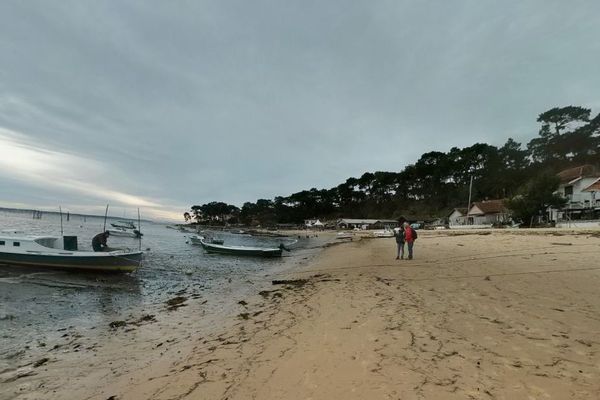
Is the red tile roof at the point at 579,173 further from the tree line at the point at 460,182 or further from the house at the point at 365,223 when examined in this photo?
the house at the point at 365,223

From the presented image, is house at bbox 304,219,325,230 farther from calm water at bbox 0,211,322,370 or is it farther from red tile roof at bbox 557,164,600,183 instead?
calm water at bbox 0,211,322,370

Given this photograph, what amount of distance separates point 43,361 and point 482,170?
104m

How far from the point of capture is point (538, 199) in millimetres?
43125

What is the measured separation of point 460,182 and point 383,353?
349 ft

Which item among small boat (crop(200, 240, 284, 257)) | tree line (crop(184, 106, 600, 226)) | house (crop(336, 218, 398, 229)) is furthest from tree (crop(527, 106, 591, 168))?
small boat (crop(200, 240, 284, 257))

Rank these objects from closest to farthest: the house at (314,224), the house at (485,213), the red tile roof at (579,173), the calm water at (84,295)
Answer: the calm water at (84,295), the red tile roof at (579,173), the house at (485,213), the house at (314,224)

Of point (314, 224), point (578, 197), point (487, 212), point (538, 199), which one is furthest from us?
point (314, 224)

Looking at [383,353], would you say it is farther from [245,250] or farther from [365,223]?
[365,223]

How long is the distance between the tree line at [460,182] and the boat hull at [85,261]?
46.4 meters

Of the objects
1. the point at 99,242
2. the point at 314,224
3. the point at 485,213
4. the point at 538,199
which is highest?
the point at 538,199

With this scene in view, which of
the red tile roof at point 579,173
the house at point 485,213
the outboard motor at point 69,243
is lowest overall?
the outboard motor at point 69,243

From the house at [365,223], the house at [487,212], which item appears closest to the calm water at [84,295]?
the house at [487,212]

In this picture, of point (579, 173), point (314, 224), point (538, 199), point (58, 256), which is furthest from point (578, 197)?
point (314, 224)

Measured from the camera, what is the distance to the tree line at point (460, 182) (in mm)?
73250
